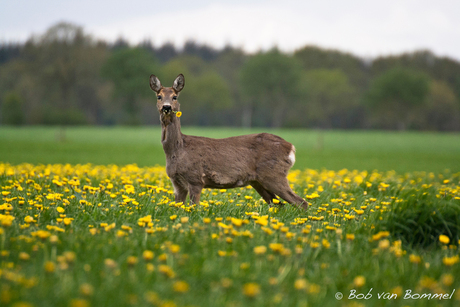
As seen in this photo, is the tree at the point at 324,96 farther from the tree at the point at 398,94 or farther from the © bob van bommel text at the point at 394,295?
the © bob van bommel text at the point at 394,295

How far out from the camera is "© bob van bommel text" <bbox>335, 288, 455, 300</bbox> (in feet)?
10.6

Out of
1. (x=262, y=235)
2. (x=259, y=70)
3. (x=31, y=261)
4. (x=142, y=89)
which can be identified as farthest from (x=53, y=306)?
(x=259, y=70)

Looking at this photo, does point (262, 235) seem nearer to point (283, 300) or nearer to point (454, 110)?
point (283, 300)

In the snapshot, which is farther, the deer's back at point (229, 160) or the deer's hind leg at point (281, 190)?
the deer's hind leg at point (281, 190)

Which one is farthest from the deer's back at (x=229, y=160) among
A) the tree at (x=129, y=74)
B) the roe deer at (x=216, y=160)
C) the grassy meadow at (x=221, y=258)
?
the tree at (x=129, y=74)

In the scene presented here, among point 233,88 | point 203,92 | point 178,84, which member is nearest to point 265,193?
point 178,84

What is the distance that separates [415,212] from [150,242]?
2.93m

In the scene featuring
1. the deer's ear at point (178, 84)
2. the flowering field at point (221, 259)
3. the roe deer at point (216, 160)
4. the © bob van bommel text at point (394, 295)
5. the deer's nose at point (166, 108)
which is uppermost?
the deer's ear at point (178, 84)

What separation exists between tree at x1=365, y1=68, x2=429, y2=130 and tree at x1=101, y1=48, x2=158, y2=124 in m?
45.1

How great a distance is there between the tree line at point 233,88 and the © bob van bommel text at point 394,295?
6842 cm

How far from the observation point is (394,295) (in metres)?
3.31

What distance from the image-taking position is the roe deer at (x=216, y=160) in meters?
6.36

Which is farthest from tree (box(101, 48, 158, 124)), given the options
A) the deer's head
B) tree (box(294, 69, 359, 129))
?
the deer's head

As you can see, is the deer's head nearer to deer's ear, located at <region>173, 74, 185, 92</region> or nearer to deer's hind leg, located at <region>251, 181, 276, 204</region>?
deer's ear, located at <region>173, 74, 185, 92</region>
